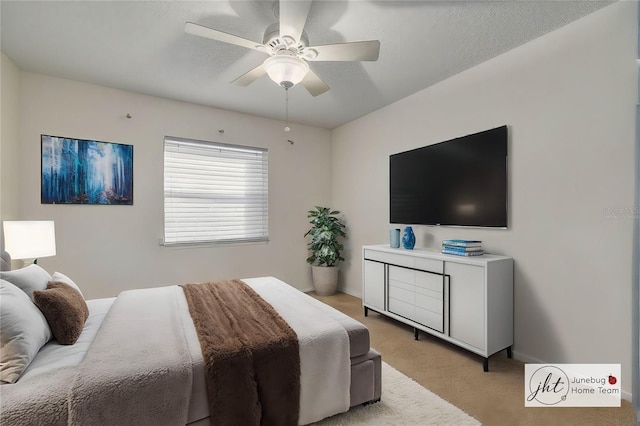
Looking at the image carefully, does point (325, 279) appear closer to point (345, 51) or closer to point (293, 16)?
point (345, 51)

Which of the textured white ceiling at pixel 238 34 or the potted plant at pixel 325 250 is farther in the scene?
the potted plant at pixel 325 250

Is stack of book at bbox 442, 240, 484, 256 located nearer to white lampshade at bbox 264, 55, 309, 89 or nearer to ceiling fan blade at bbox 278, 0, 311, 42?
white lampshade at bbox 264, 55, 309, 89

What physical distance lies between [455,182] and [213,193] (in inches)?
118

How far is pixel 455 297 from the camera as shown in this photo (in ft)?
8.26

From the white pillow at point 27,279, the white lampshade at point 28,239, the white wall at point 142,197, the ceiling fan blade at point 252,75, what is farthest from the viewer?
the white wall at point 142,197

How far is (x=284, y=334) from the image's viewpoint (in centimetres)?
163

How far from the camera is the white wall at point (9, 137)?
2551 millimetres

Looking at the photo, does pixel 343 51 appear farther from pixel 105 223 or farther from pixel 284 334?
pixel 105 223

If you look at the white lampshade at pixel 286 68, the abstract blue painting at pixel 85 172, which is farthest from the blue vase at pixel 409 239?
the abstract blue painting at pixel 85 172

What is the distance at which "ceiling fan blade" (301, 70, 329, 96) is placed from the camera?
2.21 m

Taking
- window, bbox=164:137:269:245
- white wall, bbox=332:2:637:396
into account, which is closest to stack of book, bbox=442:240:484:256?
white wall, bbox=332:2:637:396

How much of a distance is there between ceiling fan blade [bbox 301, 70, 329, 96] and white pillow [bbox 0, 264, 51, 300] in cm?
223

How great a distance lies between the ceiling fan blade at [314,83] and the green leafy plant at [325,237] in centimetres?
228

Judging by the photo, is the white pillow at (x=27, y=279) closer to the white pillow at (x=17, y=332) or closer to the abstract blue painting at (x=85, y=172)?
the white pillow at (x=17, y=332)
